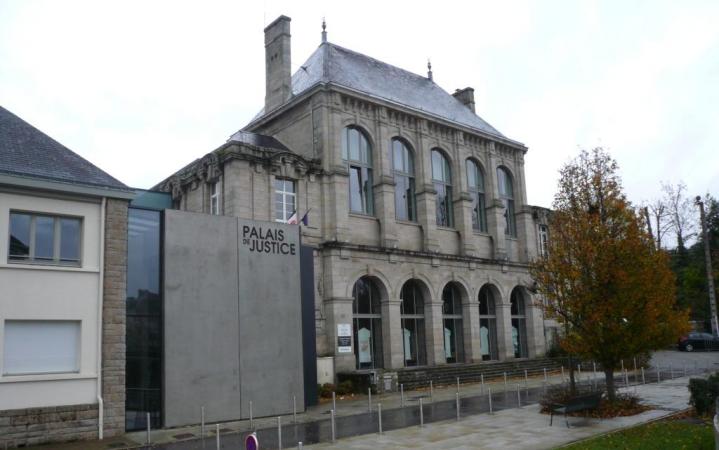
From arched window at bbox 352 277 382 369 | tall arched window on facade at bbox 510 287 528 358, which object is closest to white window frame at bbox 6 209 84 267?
arched window at bbox 352 277 382 369

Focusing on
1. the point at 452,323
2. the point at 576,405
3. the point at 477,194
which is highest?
the point at 477,194

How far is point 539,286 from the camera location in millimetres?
20406

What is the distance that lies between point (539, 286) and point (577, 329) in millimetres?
1756

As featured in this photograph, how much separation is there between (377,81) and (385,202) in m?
7.94

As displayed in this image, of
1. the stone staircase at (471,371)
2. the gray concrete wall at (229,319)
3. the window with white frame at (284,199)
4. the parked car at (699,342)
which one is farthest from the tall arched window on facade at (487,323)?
the gray concrete wall at (229,319)

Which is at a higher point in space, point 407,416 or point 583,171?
point 583,171

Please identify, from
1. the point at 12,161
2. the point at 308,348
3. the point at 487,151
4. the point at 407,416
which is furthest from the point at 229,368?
the point at 487,151

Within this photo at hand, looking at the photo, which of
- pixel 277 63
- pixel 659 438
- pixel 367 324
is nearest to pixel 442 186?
pixel 367 324

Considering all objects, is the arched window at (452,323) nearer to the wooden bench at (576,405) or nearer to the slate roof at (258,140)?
the slate roof at (258,140)

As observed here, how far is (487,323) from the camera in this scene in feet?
120

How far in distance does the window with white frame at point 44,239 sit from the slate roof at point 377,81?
15479mm

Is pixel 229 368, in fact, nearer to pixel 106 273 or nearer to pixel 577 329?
pixel 106 273

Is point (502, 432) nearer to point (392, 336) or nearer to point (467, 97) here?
point (392, 336)

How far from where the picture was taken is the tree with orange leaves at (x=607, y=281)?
1873 cm
